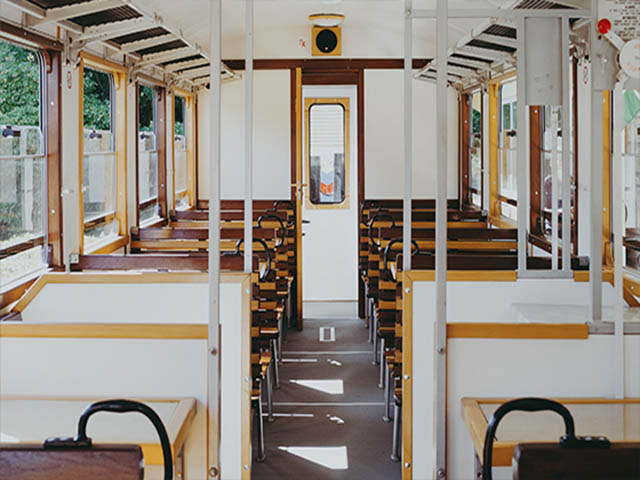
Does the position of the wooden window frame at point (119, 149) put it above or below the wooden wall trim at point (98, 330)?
above

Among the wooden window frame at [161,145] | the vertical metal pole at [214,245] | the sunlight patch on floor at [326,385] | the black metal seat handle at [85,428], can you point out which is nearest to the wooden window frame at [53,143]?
the sunlight patch on floor at [326,385]

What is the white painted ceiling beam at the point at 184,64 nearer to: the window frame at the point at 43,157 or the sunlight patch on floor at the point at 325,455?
the window frame at the point at 43,157

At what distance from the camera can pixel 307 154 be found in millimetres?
8844

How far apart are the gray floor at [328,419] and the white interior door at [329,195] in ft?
7.17

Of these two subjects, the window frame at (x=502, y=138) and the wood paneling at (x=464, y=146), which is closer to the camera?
the window frame at (x=502, y=138)

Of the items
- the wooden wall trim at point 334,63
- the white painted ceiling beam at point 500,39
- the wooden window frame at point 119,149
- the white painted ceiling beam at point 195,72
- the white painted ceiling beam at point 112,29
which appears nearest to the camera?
the white painted ceiling beam at point 112,29

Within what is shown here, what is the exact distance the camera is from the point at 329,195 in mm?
9086

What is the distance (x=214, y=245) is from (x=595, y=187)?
4.08 ft

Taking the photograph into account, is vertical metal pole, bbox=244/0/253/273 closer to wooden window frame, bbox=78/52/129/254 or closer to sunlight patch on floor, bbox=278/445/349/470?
sunlight patch on floor, bbox=278/445/349/470

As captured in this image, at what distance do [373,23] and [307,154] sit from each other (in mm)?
1723

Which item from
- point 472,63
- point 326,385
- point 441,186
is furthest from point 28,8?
point 472,63

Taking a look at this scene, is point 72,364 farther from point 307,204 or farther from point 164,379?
point 307,204

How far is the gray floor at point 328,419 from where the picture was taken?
157 inches

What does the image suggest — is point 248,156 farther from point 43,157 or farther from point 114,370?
point 43,157
